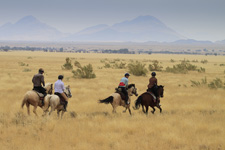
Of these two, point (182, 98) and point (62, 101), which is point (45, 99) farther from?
point (182, 98)

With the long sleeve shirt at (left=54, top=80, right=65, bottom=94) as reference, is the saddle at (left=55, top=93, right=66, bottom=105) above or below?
below

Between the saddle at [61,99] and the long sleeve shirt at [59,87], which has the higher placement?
the long sleeve shirt at [59,87]

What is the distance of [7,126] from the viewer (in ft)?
33.5

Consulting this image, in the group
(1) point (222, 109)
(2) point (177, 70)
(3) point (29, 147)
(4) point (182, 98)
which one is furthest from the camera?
(2) point (177, 70)

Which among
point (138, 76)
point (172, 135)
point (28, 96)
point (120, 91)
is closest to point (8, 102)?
point (28, 96)

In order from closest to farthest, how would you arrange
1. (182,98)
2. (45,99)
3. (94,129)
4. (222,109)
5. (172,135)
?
1. (172,135)
2. (94,129)
3. (45,99)
4. (222,109)
5. (182,98)

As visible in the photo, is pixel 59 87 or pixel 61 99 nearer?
pixel 59 87

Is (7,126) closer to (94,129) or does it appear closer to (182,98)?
(94,129)

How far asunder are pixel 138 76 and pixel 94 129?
24829mm

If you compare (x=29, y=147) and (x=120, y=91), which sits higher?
(x=120, y=91)

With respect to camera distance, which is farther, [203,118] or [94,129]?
[203,118]

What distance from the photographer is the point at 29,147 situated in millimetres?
7848

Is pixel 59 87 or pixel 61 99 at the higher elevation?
pixel 59 87

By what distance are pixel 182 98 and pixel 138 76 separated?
16.6m
